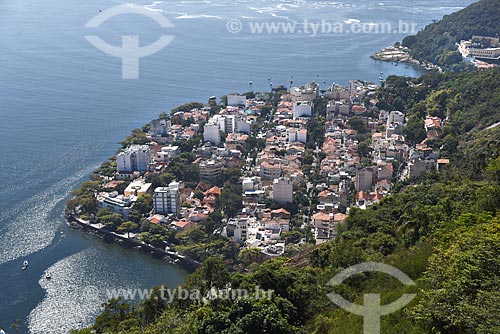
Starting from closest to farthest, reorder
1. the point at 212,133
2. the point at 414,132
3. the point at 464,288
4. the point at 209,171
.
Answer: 1. the point at 464,288
2. the point at 209,171
3. the point at 414,132
4. the point at 212,133

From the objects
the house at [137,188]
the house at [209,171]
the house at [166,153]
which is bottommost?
the house at [137,188]

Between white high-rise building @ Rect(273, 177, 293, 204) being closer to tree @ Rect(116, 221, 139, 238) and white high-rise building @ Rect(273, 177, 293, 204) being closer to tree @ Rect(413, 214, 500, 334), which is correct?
tree @ Rect(116, 221, 139, 238)

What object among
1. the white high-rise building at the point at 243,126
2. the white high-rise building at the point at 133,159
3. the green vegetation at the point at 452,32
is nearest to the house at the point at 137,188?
the white high-rise building at the point at 133,159

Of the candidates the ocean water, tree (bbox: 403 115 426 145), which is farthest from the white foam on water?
tree (bbox: 403 115 426 145)

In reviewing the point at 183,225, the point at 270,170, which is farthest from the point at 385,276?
the point at 270,170

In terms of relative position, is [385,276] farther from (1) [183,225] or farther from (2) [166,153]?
(2) [166,153]

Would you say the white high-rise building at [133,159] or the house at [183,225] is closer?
the house at [183,225]

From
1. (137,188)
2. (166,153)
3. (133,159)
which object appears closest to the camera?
(137,188)

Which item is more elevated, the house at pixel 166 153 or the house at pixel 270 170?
the house at pixel 166 153

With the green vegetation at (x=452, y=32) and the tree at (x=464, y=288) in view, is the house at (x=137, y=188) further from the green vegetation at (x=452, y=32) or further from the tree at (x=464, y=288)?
the green vegetation at (x=452, y=32)
